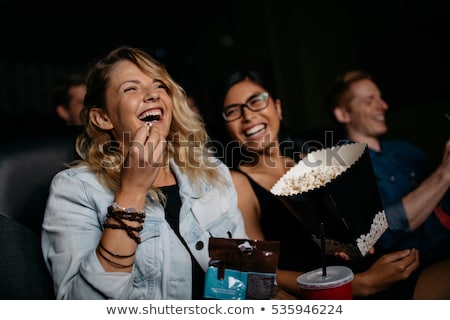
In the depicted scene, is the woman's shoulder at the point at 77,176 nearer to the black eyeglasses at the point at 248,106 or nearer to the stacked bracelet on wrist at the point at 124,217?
the stacked bracelet on wrist at the point at 124,217

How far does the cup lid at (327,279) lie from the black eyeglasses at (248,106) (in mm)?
778

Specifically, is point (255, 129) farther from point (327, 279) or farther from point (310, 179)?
point (327, 279)

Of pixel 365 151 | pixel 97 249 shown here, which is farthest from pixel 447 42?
pixel 97 249

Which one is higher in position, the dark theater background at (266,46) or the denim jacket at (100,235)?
the dark theater background at (266,46)

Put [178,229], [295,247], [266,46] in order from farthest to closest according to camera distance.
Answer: [266,46] < [295,247] < [178,229]

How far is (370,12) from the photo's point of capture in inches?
129

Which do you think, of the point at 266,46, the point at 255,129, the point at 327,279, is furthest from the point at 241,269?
the point at 266,46

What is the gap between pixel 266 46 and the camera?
12.1 feet

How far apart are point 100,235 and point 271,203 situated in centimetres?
69

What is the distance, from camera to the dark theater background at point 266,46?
9.61 feet

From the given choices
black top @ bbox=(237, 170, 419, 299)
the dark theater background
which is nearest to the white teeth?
black top @ bbox=(237, 170, 419, 299)

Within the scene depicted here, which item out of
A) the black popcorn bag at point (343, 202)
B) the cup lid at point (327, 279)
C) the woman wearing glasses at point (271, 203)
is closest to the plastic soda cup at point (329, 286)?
the cup lid at point (327, 279)

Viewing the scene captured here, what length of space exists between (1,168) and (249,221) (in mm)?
834
